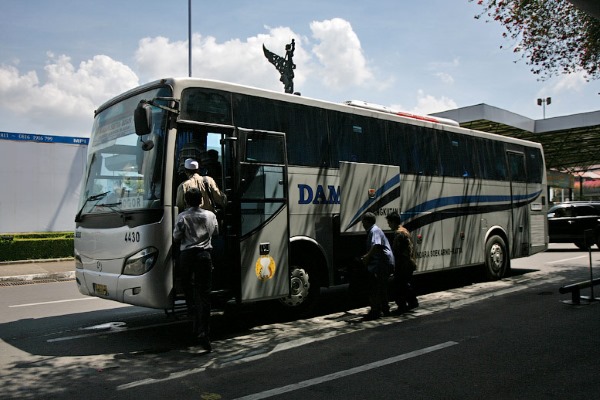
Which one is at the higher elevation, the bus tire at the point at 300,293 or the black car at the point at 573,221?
the black car at the point at 573,221

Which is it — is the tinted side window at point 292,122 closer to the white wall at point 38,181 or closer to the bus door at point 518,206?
the bus door at point 518,206

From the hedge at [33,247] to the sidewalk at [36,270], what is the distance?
0.26 m

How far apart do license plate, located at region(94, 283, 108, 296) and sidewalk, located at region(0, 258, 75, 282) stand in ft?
27.7

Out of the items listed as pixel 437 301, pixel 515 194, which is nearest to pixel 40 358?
pixel 437 301

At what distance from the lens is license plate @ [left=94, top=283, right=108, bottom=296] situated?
6699mm

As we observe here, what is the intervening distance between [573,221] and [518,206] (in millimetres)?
7717

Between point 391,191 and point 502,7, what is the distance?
6.31 meters

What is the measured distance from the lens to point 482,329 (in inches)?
274

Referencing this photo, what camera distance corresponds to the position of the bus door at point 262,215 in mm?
6918

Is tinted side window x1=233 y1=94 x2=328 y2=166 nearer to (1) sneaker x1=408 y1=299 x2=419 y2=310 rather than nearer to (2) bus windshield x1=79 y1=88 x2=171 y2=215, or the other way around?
(2) bus windshield x1=79 y1=88 x2=171 y2=215

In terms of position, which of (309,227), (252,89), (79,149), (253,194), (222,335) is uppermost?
(79,149)

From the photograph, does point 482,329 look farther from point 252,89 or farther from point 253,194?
point 252,89

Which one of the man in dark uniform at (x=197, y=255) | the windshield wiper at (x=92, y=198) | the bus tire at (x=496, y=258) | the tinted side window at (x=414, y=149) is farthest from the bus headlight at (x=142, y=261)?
the bus tire at (x=496, y=258)

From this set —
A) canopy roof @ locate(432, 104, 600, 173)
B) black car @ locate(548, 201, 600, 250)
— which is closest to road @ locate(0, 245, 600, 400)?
black car @ locate(548, 201, 600, 250)
